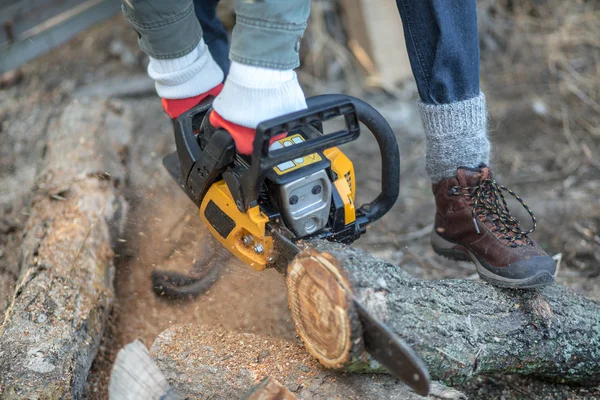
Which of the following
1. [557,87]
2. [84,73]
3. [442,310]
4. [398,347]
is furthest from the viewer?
[84,73]

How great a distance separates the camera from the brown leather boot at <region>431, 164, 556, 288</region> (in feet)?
5.81

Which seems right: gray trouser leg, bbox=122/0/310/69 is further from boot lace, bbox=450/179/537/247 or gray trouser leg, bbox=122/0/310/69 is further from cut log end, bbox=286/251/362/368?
boot lace, bbox=450/179/537/247

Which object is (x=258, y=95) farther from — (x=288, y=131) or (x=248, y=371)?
(x=248, y=371)

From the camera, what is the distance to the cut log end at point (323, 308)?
1438 millimetres

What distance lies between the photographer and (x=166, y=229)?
2.52m

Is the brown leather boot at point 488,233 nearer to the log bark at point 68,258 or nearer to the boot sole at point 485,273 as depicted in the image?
the boot sole at point 485,273

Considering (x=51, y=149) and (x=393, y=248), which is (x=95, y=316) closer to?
(x=51, y=149)

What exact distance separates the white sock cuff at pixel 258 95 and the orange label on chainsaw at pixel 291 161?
0.15 meters

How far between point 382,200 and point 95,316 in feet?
3.69

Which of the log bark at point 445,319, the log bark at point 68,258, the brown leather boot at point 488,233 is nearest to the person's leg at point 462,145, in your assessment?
the brown leather boot at point 488,233

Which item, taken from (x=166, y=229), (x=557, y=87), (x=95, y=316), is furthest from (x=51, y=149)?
(x=557, y=87)

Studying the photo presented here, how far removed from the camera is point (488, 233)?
1884mm

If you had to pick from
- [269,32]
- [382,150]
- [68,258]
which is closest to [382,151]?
[382,150]

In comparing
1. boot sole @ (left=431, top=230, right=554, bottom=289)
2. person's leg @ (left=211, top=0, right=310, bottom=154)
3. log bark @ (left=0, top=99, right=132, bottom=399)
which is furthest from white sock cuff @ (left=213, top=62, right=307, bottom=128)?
log bark @ (left=0, top=99, right=132, bottom=399)
